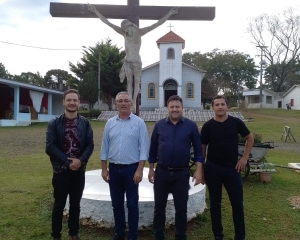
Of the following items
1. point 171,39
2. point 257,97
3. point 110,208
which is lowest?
point 110,208

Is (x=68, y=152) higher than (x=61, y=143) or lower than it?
lower

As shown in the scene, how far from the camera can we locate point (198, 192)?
15.2 feet

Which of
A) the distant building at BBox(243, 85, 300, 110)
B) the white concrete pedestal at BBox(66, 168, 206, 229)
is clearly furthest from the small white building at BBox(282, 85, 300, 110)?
the white concrete pedestal at BBox(66, 168, 206, 229)

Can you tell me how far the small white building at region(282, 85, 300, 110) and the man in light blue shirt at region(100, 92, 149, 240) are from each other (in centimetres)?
4660

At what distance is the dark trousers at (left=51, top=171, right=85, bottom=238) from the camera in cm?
361

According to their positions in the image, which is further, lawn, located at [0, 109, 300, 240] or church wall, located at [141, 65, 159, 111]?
church wall, located at [141, 65, 159, 111]

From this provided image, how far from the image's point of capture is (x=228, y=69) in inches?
1991

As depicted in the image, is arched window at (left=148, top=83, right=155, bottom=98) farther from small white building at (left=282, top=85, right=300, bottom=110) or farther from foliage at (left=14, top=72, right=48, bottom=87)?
foliage at (left=14, top=72, right=48, bottom=87)

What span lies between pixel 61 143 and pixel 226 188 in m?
1.96

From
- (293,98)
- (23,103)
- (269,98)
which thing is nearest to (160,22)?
(23,103)

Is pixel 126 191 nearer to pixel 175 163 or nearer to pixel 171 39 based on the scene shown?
pixel 175 163


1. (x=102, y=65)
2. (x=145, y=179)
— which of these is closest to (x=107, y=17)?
(x=145, y=179)

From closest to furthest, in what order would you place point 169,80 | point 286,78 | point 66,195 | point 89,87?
point 66,195, point 169,80, point 89,87, point 286,78

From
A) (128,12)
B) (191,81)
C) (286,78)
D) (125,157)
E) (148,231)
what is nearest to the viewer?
(125,157)
